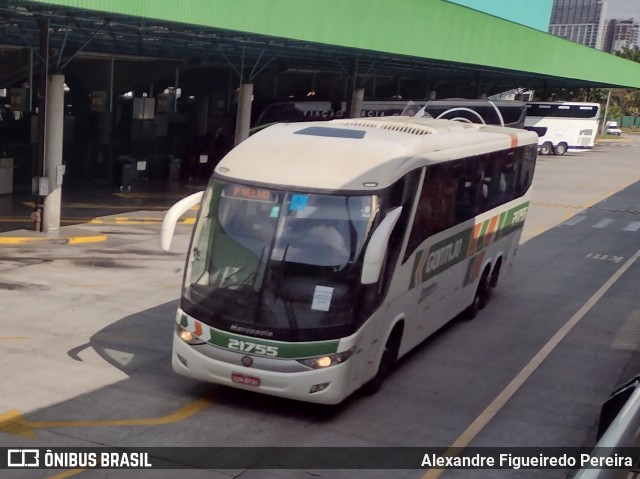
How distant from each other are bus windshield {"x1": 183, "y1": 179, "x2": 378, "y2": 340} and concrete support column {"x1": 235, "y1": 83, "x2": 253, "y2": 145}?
62.7 feet

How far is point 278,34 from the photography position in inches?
876

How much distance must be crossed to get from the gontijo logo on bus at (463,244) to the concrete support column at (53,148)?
11.0m

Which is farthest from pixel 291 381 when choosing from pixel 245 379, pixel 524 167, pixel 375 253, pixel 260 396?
pixel 524 167

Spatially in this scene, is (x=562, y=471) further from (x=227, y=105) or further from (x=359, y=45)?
(x=227, y=105)

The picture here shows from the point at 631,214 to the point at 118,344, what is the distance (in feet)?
83.3

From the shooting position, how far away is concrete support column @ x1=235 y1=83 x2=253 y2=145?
2973 cm

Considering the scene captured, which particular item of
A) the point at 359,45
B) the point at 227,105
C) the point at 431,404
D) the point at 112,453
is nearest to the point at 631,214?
the point at 359,45

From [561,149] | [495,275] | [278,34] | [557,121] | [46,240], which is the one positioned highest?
[278,34]

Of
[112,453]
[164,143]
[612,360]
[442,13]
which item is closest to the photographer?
[112,453]

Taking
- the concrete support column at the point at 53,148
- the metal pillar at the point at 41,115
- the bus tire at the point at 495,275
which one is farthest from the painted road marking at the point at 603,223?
the metal pillar at the point at 41,115

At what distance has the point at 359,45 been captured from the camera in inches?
1019

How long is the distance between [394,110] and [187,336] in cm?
3705

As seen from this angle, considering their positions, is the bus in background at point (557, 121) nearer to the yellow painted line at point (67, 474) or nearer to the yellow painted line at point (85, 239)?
the yellow painted line at point (85, 239)

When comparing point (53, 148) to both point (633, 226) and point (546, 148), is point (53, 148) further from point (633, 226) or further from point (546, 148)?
point (546, 148)
